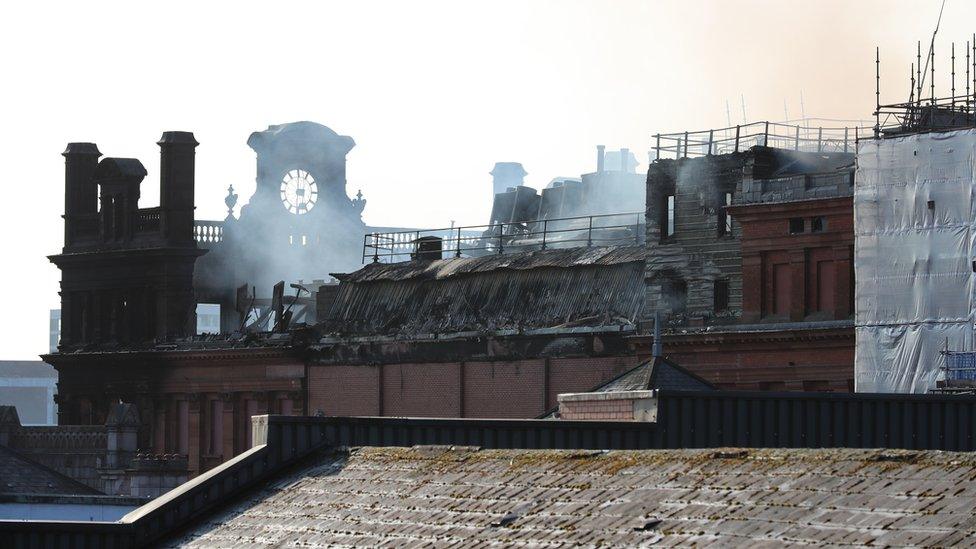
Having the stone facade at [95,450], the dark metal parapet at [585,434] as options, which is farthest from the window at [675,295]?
the dark metal parapet at [585,434]

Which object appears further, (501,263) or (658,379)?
(501,263)

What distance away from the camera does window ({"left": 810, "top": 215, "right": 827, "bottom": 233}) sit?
78.1 meters

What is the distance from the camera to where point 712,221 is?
83.0m

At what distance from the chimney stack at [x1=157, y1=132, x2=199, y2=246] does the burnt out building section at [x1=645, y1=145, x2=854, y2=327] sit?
2828 centimetres

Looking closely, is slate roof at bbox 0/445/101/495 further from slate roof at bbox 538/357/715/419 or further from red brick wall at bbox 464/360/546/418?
slate roof at bbox 538/357/715/419

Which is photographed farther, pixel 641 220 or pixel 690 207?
pixel 641 220

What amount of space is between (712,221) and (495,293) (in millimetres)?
10612

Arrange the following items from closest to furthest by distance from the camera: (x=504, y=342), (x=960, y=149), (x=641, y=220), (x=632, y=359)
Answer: (x=960, y=149), (x=632, y=359), (x=504, y=342), (x=641, y=220)

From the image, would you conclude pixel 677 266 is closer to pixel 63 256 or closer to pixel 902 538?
pixel 63 256

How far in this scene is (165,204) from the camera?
351 feet

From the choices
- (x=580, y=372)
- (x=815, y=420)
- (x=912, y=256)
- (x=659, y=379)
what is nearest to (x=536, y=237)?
(x=580, y=372)

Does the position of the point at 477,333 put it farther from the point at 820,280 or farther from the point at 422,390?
the point at 820,280

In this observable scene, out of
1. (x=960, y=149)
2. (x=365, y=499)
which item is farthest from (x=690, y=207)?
(x=365, y=499)

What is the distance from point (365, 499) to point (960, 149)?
148ft
